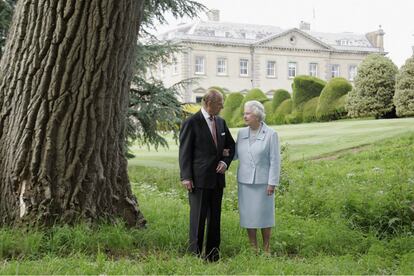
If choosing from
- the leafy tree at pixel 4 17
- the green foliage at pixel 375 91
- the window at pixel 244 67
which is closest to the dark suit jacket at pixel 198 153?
the leafy tree at pixel 4 17

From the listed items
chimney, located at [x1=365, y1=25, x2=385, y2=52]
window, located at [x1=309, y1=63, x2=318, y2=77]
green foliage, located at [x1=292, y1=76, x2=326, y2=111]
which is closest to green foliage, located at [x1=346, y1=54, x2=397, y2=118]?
green foliage, located at [x1=292, y1=76, x2=326, y2=111]

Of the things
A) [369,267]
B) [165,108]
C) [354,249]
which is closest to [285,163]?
[165,108]

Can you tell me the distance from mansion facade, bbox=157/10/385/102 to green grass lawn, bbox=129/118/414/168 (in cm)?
2553

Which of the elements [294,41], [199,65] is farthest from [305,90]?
[294,41]

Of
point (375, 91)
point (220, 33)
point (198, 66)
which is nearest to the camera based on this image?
point (375, 91)

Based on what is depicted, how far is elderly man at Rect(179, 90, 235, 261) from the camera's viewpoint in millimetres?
5715

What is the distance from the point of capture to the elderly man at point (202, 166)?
5.71 m

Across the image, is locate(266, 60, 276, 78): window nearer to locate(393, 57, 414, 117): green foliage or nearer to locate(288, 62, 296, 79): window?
locate(288, 62, 296, 79): window

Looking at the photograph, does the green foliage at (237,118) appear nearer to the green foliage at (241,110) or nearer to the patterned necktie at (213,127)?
the green foliage at (241,110)

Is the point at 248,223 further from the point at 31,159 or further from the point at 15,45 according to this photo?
the point at 15,45

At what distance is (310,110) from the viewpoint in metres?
31.1

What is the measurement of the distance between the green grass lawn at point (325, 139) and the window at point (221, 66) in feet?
88.1

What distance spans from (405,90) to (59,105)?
70.1 feet

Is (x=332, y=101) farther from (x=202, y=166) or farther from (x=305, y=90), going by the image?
(x=202, y=166)
